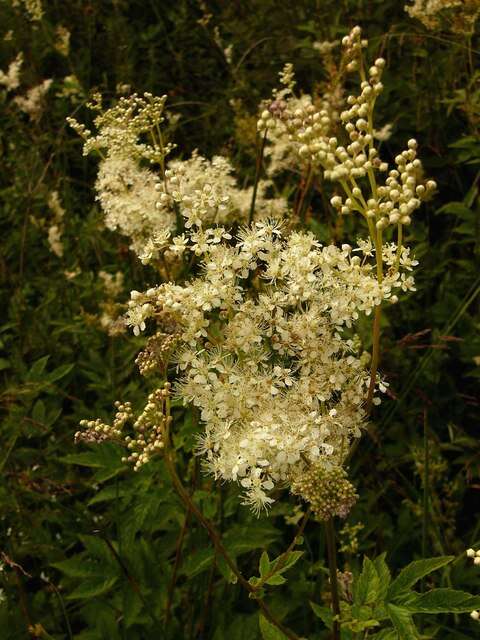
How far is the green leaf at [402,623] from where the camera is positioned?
65.1 inches

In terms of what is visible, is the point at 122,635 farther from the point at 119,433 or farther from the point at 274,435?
the point at 274,435

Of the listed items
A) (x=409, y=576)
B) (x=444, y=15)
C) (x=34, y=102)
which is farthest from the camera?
(x=34, y=102)

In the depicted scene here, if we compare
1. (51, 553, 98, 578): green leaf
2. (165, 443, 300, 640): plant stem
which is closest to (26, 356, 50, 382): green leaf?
(51, 553, 98, 578): green leaf

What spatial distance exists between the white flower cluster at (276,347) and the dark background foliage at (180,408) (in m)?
0.58

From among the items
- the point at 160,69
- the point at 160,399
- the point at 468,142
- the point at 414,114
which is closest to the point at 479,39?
the point at 414,114

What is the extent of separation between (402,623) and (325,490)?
36 cm

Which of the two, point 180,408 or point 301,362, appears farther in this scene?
point 180,408

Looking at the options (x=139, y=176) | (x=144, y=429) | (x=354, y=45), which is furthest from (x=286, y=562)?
(x=139, y=176)

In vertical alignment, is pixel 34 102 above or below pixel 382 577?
above

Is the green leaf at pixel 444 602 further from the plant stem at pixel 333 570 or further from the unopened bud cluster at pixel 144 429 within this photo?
the unopened bud cluster at pixel 144 429

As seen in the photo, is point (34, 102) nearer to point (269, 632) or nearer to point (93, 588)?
point (93, 588)

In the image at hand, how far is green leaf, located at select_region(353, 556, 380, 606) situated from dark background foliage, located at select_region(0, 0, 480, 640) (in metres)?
0.58

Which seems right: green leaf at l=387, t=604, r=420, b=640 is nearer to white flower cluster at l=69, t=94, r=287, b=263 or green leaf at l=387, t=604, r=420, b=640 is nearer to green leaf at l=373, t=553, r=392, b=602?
green leaf at l=373, t=553, r=392, b=602

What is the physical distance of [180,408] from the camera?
11.3 feet
